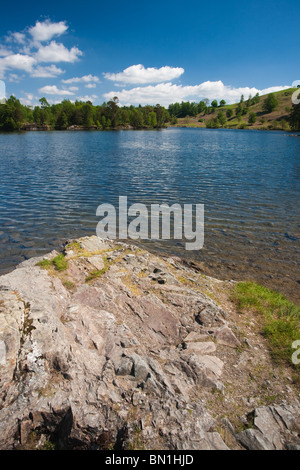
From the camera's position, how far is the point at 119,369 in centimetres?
632

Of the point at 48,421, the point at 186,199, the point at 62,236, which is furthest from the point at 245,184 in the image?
the point at 48,421

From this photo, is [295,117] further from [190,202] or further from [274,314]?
[274,314]

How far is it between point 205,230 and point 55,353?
14123mm

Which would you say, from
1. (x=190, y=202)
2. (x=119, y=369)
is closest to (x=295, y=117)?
(x=190, y=202)

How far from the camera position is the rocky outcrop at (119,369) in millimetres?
5148

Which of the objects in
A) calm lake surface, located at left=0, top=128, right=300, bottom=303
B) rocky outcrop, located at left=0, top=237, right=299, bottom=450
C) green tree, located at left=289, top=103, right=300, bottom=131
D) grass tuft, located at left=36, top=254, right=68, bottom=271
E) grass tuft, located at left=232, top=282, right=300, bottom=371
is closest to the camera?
rocky outcrop, located at left=0, top=237, right=299, bottom=450

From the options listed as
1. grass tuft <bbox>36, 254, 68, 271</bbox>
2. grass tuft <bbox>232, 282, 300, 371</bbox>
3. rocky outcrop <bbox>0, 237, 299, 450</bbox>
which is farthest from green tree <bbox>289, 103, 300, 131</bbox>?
rocky outcrop <bbox>0, 237, 299, 450</bbox>

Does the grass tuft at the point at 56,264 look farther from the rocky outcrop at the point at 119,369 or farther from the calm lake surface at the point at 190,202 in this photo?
the calm lake surface at the point at 190,202

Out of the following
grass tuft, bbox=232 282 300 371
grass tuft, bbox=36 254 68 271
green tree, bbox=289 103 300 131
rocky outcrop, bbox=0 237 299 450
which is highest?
green tree, bbox=289 103 300 131

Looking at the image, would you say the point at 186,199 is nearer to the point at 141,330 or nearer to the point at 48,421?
the point at 141,330

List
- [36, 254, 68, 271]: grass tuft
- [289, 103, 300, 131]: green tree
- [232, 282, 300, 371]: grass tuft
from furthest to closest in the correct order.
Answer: [289, 103, 300, 131]: green tree, [36, 254, 68, 271]: grass tuft, [232, 282, 300, 371]: grass tuft

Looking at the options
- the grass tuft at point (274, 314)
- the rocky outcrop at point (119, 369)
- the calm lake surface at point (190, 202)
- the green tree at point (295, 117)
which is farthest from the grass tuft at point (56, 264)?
the green tree at point (295, 117)

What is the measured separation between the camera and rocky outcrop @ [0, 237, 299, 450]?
5.15 metres

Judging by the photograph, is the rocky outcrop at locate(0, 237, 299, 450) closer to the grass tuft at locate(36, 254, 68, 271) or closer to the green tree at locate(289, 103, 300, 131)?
the grass tuft at locate(36, 254, 68, 271)
